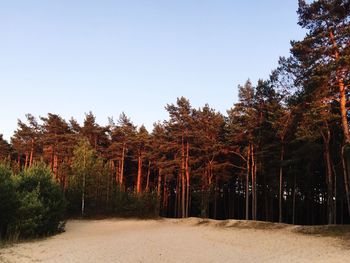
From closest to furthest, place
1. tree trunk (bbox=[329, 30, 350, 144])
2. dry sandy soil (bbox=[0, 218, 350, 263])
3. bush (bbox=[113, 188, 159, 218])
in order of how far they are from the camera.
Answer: dry sandy soil (bbox=[0, 218, 350, 263]) → tree trunk (bbox=[329, 30, 350, 144]) → bush (bbox=[113, 188, 159, 218])

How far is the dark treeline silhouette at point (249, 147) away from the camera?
2462 centimetres

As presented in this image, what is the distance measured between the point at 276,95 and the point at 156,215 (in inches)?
766

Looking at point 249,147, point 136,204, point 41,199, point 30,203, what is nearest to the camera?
point 30,203

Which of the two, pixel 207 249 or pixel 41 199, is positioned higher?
pixel 41 199

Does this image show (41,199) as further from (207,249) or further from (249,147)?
(249,147)

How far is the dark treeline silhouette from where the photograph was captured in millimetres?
24625

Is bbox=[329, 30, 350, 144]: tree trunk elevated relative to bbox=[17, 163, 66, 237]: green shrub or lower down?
elevated

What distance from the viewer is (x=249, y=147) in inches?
1570

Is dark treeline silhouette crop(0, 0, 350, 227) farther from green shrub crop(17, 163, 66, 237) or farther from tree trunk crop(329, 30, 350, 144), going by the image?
green shrub crop(17, 163, 66, 237)

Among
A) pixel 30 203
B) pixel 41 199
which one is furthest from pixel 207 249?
pixel 41 199

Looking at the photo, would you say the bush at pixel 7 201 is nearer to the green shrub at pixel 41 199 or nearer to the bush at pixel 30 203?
the bush at pixel 30 203

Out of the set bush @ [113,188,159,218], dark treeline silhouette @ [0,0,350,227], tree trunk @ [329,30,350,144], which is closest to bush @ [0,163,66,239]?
dark treeline silhouette @ [0,0,350,227]

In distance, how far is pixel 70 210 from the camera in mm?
46375

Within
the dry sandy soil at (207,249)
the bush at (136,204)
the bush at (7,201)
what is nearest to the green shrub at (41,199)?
the bush at (7,201)
